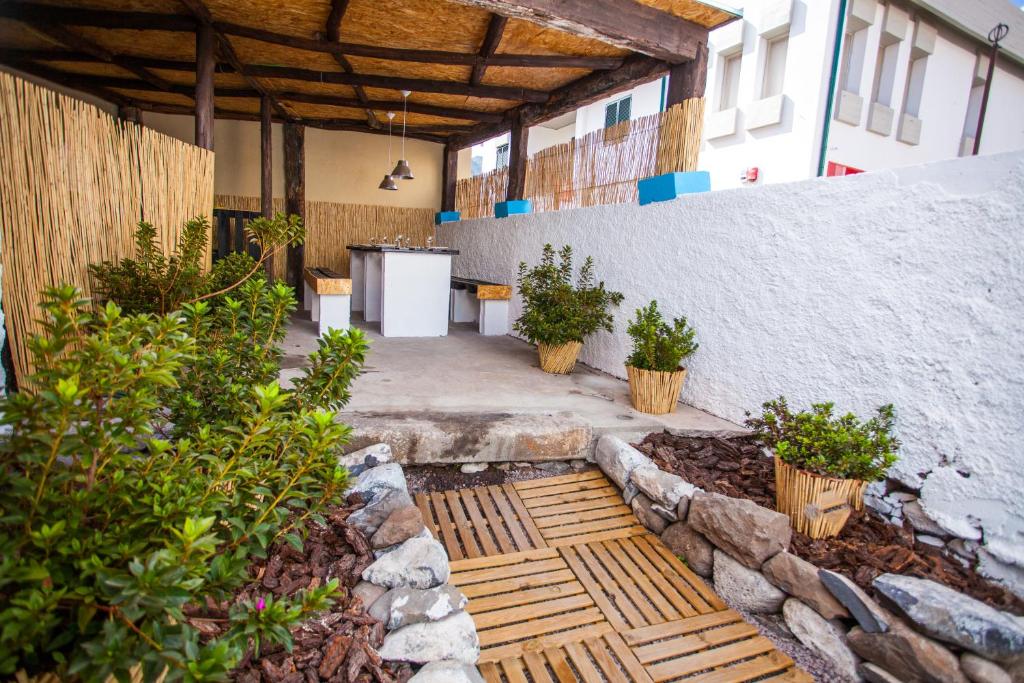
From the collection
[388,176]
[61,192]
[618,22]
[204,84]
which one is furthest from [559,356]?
[388,176]

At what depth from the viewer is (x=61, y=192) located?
234cm

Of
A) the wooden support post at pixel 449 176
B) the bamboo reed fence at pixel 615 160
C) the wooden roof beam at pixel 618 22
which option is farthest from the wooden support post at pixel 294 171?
the wooden roof beam at pixel 618 22

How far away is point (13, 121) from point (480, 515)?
2.58m

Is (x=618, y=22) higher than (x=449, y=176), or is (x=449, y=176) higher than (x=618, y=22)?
(x=618, y=22)

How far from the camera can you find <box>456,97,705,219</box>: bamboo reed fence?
4.14 meters

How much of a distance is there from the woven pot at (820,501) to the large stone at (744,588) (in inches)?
12.3

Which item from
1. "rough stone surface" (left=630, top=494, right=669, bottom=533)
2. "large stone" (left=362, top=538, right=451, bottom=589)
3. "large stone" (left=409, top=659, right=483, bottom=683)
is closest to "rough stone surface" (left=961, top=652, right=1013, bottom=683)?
"rough stone surface" (left=630, top=494, right=669, bottom=533)

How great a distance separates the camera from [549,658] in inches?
73.2

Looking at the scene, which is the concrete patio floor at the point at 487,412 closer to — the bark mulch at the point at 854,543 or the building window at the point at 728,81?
the bark mulch at the point at 854,543

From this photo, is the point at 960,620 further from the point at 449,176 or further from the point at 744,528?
the point at 449,176

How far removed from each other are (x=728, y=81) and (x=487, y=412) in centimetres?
840

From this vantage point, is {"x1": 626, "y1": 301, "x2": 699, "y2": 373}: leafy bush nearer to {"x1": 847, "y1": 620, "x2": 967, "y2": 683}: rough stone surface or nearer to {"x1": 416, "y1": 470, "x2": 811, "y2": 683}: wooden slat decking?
{"x1": 416, "y1": 470, "x2": 811, "y2": 683}: wooden slat decking

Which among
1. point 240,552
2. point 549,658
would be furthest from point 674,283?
point 240,552

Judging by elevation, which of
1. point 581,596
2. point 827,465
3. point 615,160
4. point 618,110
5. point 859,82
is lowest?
point 581,596
